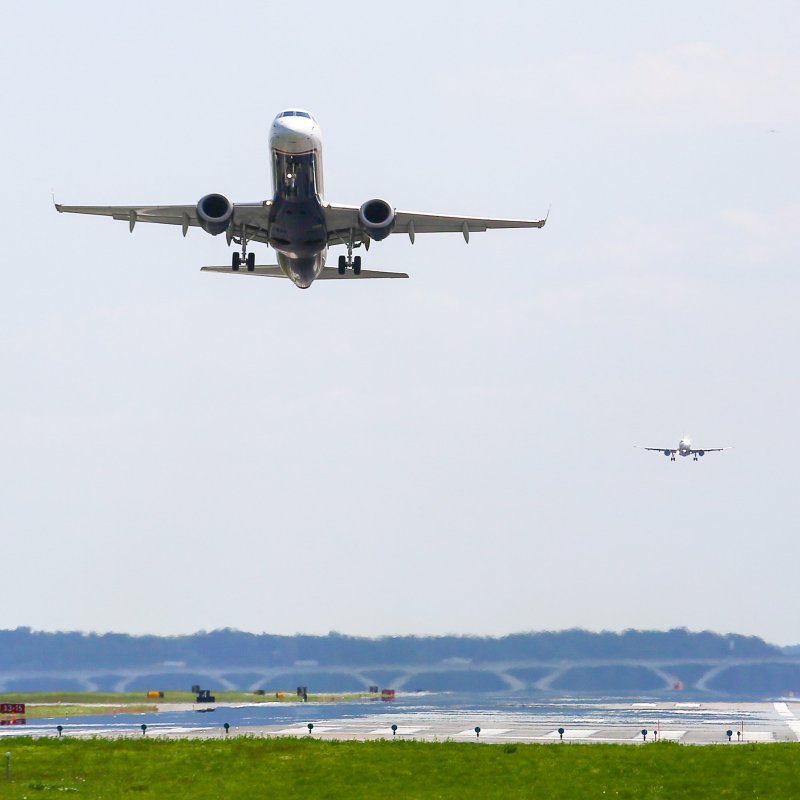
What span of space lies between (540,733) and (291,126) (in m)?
26.9

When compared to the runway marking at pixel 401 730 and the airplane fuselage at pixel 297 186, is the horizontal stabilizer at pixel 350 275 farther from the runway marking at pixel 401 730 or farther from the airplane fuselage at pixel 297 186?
the runway marking at pixel 401 730

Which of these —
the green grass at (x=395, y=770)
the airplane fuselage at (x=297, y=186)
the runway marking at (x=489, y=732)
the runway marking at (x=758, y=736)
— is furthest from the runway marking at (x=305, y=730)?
the airplane fuselage at (x=297, y=186)

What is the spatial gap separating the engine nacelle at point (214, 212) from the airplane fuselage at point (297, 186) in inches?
71.0

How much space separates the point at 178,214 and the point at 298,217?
19.3 ft

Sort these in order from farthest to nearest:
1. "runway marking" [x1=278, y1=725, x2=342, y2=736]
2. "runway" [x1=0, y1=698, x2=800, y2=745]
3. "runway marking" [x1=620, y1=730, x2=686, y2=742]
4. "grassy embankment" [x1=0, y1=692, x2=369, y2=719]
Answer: "grassy embankment" [x1=0, y1=692, x2=369, y2=719] < "runway marking" [x1=278, y1=725, x2=342, y2=736] < "runway" [x1=0, y1=698, x2=800, y2=745] < "runway marking" [x1=620, y1=730, x2=686, y2=742]

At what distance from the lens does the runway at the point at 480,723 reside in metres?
56.5

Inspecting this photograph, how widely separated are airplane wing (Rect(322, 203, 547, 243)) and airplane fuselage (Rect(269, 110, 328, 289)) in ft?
2.09

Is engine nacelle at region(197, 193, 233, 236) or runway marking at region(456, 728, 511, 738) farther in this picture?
runway marking at region(456, 728, 511, 738)

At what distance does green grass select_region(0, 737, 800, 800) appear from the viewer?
41.0 metres

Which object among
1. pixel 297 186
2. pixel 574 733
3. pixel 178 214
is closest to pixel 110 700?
pixel 574 733

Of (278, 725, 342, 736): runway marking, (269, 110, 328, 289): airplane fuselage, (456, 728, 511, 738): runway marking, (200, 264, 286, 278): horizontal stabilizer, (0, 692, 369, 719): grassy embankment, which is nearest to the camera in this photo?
(269, 110, 328, 289): airplane fuselage

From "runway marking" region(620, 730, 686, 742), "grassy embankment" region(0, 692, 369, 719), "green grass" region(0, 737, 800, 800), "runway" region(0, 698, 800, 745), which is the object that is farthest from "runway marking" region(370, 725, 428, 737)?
"grassy embankment" region(0, 692, 369, 719)

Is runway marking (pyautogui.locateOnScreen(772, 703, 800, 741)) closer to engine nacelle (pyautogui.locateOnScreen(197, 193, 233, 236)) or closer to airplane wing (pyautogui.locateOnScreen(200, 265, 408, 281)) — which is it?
airplane wing (pyautogui.locateOnScreen(200, 265, 408, 281))

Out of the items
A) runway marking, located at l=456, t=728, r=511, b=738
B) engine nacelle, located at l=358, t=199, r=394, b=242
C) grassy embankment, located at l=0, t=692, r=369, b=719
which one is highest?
engine nacelle, located at l=358, t=199, r=394, b=242
